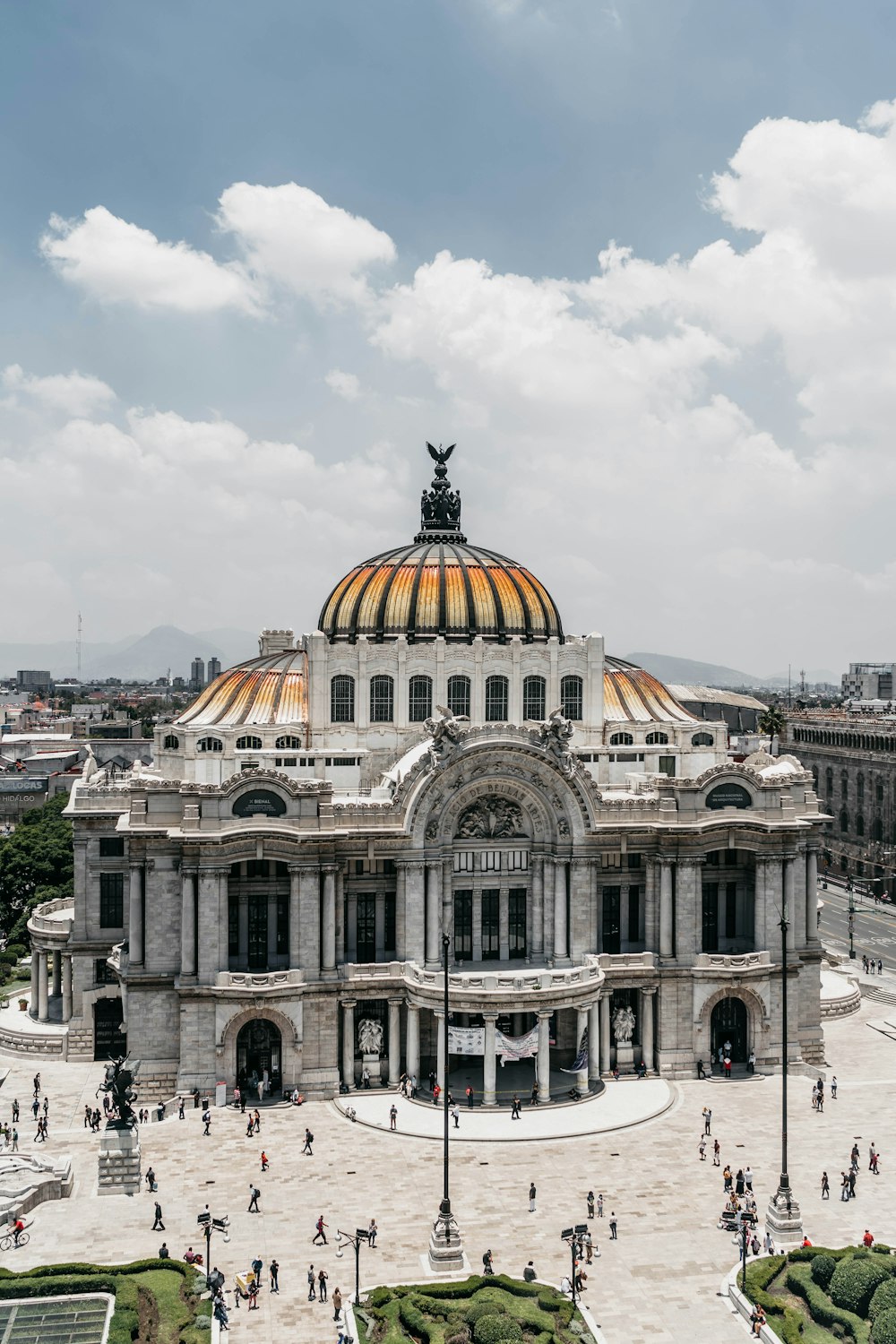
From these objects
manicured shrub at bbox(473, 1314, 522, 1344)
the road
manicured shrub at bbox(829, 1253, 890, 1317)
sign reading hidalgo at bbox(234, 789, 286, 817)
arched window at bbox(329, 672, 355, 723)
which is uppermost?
arched window at bbox(329, 672, 355, 723)

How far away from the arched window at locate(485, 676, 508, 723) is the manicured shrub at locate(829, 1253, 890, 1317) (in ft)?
149

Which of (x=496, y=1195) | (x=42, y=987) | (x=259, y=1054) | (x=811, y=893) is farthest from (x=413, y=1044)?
(x=42, y=987)

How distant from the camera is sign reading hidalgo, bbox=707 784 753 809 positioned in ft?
247

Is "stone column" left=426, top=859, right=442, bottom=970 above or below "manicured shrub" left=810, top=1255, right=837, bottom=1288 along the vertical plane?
above

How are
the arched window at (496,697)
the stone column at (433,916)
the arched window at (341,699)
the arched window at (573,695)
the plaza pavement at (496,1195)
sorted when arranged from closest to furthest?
the plaza pavement at (496,1195)
the stone column at (433,916)
the arched window at (341,699)
the arched window at (496,697)
the arched window at (573,695)

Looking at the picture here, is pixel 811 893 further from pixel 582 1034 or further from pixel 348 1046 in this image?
pixel 348 1046

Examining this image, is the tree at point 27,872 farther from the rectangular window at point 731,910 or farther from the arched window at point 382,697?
the rectangular window at point 731,910

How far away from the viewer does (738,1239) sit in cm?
5191

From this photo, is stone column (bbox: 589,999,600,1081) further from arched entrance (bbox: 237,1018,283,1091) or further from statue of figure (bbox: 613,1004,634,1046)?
arched entrance (bbox: 237,1018,283,1091)

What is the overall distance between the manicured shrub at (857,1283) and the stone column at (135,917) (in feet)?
135

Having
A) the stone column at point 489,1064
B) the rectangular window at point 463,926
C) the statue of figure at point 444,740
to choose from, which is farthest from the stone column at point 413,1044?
the statue of figure at point 444,740

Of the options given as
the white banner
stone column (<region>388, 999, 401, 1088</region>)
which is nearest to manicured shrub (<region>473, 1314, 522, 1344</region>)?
the white banner

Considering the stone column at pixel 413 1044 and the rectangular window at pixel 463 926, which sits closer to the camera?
the stone column at pixel 413 1044

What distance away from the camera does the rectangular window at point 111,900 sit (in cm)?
7962
